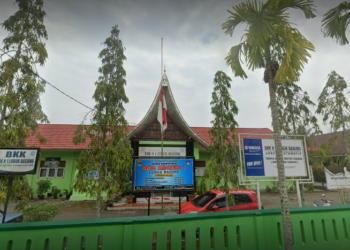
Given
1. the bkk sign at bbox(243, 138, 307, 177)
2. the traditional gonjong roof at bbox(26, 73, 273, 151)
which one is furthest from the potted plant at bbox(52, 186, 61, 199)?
the bkk sign at bbox(243, 138, 307, 177)

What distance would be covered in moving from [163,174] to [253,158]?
10.2ft

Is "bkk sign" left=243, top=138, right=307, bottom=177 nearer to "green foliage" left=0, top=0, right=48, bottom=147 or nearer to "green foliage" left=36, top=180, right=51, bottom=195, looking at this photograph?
"green foliage" left=0, top=0, right=48, bottom=147

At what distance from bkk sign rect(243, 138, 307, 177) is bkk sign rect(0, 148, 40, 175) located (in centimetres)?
616

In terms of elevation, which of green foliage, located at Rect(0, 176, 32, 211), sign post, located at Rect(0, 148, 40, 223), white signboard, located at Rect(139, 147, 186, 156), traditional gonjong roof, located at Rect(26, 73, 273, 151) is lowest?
green foliage, located at Rect(0, 176, 32, 211)

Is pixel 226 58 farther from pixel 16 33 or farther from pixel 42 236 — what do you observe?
pixel 16 33

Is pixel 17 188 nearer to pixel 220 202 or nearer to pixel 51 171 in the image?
pixel 220 202

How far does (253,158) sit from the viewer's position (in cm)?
619

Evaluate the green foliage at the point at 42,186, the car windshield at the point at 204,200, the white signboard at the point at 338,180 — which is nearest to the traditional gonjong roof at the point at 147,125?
the green foliage at the point at 42,186

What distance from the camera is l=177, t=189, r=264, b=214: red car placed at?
6.73 m

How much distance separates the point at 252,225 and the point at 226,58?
4.50 metres

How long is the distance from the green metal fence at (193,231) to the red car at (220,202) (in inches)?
115

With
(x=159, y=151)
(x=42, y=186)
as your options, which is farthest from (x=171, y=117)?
(x=42, y=186)

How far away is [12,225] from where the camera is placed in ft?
9.20

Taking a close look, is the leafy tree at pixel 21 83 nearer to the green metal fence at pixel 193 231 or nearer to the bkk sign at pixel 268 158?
the green metal fence at pixel 193 231
